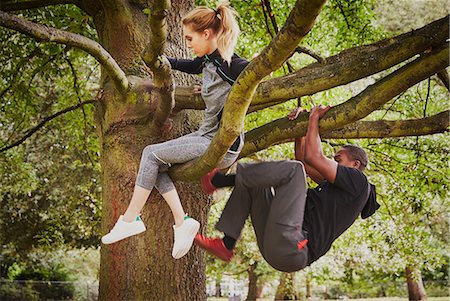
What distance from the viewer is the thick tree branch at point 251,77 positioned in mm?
2422

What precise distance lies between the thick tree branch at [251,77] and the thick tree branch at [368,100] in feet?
3.02

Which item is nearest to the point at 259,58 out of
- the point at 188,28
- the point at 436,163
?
the point at 188,28

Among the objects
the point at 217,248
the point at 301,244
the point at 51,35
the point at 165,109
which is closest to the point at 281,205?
the point at 301,244

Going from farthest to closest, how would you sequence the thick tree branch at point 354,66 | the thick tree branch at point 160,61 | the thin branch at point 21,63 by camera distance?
the thin branch at point 21,63 → the thick tree branch at point 354,66 → the thick tree branch at point 160,61

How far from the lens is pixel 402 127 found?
4.38m

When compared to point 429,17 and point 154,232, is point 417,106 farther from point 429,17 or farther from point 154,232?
point 429,17

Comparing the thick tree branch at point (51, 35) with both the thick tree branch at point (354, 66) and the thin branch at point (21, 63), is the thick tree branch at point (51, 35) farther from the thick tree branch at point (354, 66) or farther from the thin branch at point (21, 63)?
the thin branch at point (21, 63)

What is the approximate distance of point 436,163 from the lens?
698cm

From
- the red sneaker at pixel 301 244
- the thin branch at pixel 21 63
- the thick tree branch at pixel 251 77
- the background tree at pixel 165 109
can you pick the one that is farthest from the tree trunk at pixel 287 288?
the red sneaker at pixel 301 244

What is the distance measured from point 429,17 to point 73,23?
1149cm

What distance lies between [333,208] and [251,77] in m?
1.10

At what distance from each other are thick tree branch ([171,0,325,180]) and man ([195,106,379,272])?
16cm

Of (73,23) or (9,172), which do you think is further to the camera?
(9,172)

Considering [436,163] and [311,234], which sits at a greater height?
[436,163]
